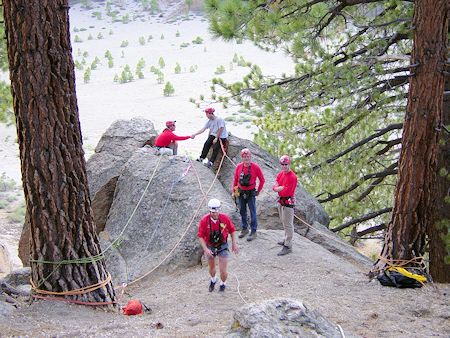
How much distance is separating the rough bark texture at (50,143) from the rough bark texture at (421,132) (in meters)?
4.29

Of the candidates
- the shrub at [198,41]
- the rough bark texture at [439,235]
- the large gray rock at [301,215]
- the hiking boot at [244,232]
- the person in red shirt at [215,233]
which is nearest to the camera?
the person in red shirt at [215,233]

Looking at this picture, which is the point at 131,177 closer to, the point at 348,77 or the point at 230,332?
the point at 348,77

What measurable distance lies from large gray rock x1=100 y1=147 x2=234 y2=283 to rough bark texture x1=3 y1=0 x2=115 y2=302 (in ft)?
11.0

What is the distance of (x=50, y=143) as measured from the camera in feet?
22.3

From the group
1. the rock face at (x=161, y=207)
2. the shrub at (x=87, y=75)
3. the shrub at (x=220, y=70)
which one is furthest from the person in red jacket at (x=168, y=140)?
the shrub at (x=87, y=75)

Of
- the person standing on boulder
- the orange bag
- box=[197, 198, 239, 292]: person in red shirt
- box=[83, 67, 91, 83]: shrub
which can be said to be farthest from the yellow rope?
box=[83, 67, 91, 83]: shrub

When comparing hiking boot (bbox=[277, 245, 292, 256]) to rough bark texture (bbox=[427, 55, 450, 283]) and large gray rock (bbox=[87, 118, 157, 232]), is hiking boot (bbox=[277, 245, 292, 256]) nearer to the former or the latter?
rough bark texture (bbox=[427, 55, 450, 283])

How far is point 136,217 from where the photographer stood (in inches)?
464

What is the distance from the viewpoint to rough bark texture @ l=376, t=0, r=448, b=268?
8.23 m

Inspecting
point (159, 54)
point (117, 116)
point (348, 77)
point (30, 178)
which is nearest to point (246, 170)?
point (348, 77)

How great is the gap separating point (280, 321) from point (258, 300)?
3361 mm

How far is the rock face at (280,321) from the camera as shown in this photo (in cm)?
477

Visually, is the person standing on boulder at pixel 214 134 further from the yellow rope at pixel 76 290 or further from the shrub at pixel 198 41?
the shrub at pixel 198 41

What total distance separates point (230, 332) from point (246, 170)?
4732 mm
